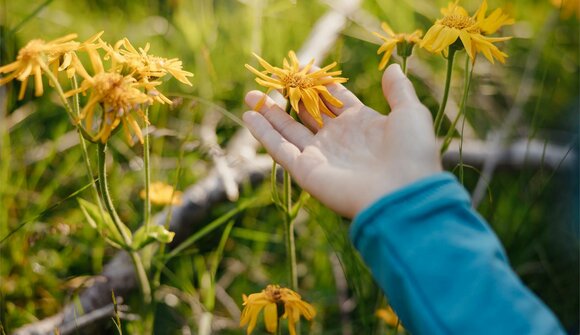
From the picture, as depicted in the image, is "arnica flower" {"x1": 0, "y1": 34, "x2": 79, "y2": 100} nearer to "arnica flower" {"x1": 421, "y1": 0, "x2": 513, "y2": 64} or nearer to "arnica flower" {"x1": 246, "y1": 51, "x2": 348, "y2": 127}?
"arnica flower" {"x1": 246, "y1": 51, "x2": 348, "y2": 127}

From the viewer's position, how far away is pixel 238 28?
2408 mm

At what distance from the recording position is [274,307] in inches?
42.7

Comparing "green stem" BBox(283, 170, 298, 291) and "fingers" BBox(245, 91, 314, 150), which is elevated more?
"fingers" BBox(245, 91, 314, 150)

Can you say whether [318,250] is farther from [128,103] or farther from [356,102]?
[128,103]

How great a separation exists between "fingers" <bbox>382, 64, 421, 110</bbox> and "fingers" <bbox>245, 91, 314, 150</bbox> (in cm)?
17

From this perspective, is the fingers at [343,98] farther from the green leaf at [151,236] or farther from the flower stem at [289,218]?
the green leaf at [151,236]

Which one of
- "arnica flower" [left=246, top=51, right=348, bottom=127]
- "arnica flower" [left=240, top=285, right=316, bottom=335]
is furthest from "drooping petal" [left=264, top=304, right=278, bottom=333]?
"arnica flower" [left=246, top=51, right=348, bottom=127]

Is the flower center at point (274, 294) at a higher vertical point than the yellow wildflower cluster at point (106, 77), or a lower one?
lower

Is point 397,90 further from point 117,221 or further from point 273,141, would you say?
point 117,221

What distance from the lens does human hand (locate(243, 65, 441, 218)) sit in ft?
3.15

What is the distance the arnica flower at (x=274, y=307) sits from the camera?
1083 millimetres

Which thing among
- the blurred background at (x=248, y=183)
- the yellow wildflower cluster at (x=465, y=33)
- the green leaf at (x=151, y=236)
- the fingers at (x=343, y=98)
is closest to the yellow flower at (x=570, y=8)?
the blurred background at (x=248, y=183)

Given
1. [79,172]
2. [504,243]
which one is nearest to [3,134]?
[79,172]

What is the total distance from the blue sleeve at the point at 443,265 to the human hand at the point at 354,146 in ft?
0.18
